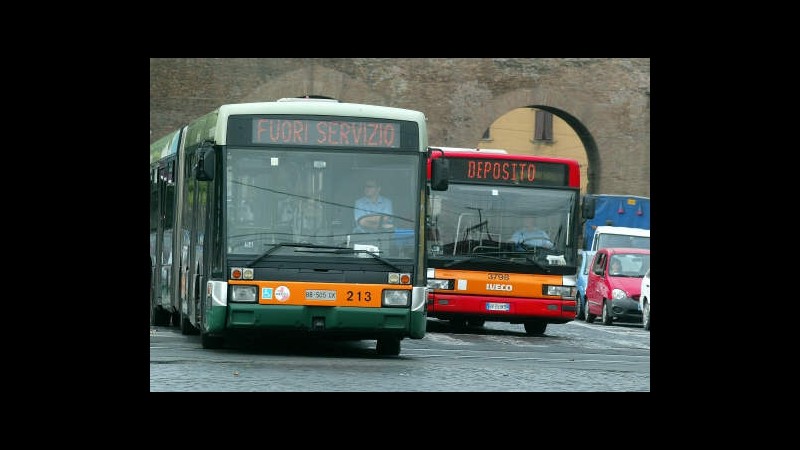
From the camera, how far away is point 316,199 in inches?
538

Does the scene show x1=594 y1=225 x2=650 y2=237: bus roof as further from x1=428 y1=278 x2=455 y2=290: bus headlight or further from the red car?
x1=428 y1=278 x2=455 y2=290: bus headlight

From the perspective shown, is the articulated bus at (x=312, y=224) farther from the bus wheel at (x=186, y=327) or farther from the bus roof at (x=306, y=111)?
the bus wheel at (x=186, y=327)

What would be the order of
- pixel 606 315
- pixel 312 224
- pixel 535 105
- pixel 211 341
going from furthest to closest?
pixel 535 105, pixel 606 315, pixel 211 341, pixel 312 224

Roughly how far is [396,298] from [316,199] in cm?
115

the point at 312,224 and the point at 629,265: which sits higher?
the point at 312,224

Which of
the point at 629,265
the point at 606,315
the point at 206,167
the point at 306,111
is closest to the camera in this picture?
the point at 206,167

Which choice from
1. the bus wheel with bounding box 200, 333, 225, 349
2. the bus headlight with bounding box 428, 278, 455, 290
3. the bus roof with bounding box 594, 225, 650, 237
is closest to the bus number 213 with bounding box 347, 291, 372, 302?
the bus wheel with bounding box 200, 333, 225, 349

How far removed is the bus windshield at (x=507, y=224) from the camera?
20.0 meters

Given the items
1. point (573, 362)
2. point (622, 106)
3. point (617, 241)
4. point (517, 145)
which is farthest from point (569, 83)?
point (573, 362)

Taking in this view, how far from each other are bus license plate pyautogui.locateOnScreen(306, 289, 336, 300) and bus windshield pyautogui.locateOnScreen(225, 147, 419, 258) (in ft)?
1.07

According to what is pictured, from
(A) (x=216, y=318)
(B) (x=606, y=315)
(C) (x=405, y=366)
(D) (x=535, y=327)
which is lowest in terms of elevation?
(B) (x=606, y=315)

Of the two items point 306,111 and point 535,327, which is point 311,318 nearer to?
point 306,111

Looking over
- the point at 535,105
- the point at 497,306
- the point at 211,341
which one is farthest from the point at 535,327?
the point at 535,105

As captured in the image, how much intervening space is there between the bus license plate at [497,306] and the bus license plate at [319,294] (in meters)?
6.70
